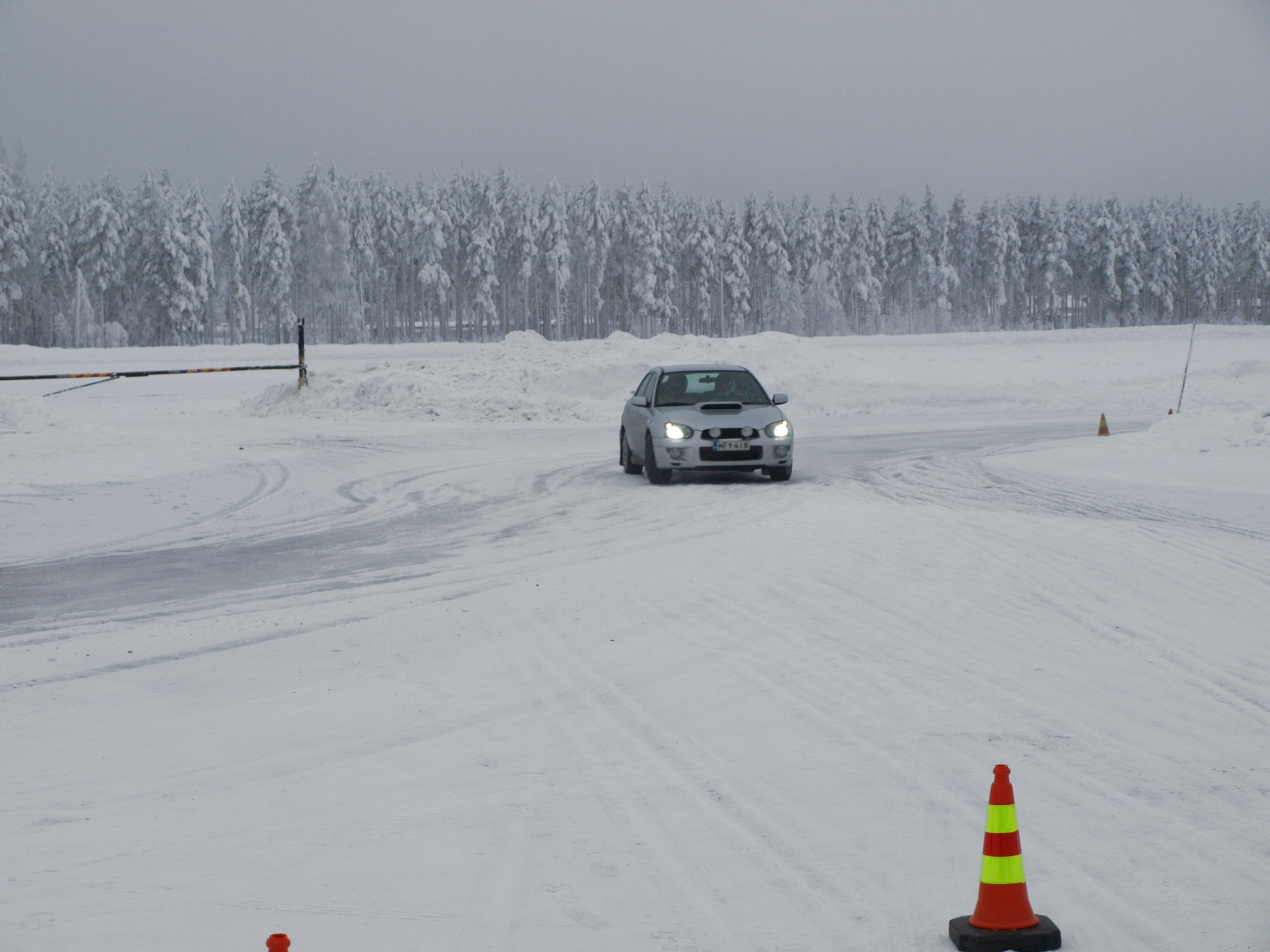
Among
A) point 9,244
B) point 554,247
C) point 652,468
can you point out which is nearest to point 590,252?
point 554,247

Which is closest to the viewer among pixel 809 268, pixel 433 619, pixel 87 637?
pixel 87 637

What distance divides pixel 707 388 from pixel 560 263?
9077cm

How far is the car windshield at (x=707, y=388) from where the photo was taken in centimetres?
1683

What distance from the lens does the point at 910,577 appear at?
9.34 metres

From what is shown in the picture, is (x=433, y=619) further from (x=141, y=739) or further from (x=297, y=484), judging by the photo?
(x=297, y=484)

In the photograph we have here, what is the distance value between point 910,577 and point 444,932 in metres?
6.30

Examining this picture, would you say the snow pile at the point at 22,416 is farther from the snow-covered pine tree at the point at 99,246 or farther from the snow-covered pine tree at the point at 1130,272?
the snow-covered pine tree at the point at 1130,272

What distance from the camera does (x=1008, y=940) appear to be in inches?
135

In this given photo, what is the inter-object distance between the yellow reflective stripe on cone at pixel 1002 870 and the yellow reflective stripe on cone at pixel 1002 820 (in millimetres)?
75

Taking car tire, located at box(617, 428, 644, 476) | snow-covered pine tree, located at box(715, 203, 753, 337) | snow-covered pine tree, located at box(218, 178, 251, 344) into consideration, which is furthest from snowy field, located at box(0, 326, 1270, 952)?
snow-covered pine tree, located at box(715, 203, 753, 337)

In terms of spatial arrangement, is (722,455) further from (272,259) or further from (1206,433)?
(272,259)

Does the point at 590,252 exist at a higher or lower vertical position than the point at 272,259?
higher

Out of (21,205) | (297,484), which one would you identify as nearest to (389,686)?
(297,484)

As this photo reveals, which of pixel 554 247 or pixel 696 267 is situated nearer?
pixel 554 247
